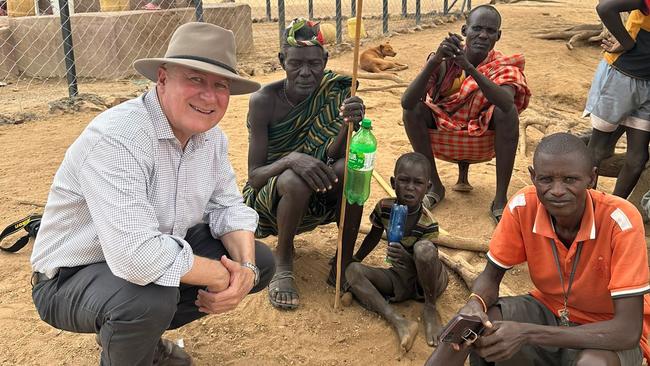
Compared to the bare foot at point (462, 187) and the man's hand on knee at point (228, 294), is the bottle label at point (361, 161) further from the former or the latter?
the bare foot at point (462, 187)

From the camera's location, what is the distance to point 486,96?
395 cm

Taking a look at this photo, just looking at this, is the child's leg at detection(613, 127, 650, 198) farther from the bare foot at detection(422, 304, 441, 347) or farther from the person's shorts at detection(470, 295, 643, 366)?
the person's shorts at detection(470, 295, 643, 366)

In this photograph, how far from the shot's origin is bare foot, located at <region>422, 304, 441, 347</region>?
9.58ft

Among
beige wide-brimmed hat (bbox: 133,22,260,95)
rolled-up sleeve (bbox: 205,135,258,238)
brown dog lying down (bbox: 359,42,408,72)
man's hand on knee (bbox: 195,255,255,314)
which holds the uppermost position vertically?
beige wide-brimmed hat (bbox: 133,22,260,95)

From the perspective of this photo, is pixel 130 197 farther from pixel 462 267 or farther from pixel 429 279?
pixel 462 267

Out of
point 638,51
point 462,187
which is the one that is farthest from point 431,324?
point 638,51

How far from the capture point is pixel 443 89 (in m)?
4.34

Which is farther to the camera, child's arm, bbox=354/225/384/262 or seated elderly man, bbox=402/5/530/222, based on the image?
seated elderly man, bbox=402/5/530/222

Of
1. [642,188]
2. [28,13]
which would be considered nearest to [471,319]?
[642,188]

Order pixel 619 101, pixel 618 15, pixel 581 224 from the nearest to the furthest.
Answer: pixel 581 224
pixel 618 15
pixel 619 101

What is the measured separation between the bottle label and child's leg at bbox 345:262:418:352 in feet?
1.56

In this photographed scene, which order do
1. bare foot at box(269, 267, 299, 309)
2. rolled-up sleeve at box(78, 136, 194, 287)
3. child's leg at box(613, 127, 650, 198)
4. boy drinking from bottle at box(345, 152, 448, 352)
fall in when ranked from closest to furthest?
rolled-up sleeve at box(78, 136, 194, 287) → boy drinking from bottle at box(345, 152, 448, 352) → bare foot at box(269, 267, 299, 309) → child's leg at box(613, 127, 650, 198)

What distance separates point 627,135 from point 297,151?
229 cm

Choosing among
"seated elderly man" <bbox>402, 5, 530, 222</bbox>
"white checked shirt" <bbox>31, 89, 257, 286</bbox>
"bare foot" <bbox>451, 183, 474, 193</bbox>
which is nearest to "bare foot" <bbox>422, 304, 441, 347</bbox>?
"white checked shirt" <bbox>31, 89, 257, 286</bbox>
